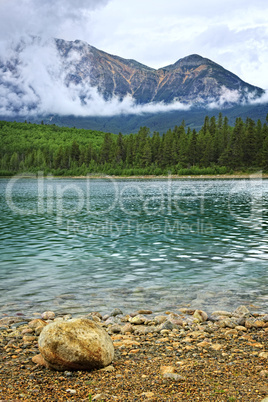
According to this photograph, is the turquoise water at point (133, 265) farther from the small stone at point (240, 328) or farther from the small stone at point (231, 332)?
the small stone at point (231, 332)

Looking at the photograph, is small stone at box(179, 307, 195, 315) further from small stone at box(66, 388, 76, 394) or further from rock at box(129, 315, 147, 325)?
small stone at box(66, 388, 76, 394)

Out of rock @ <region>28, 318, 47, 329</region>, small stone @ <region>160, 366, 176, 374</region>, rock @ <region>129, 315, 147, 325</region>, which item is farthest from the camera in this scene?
rock @ <region>129, 315, 147, 325</region>

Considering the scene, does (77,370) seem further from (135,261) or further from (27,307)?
(135,261)

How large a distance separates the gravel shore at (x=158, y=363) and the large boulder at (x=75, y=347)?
0.61 ft

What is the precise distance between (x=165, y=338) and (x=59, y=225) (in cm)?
3072

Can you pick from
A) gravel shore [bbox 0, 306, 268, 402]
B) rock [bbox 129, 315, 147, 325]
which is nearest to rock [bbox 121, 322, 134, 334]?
gravel shore [bbox 0, 306, 268, 402]

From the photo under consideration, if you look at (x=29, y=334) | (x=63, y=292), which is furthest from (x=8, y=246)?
(x=29, y=334)

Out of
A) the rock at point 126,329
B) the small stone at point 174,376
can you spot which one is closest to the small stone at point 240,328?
the rock at point 126,329

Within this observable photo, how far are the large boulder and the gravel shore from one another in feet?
0.61

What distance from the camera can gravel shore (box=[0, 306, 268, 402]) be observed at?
7.90m

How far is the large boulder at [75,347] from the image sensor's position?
29.9 ft

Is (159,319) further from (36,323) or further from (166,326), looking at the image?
(36,323)

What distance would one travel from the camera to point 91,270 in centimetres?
2122

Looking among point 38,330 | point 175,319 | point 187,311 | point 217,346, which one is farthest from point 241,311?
point 38,330
